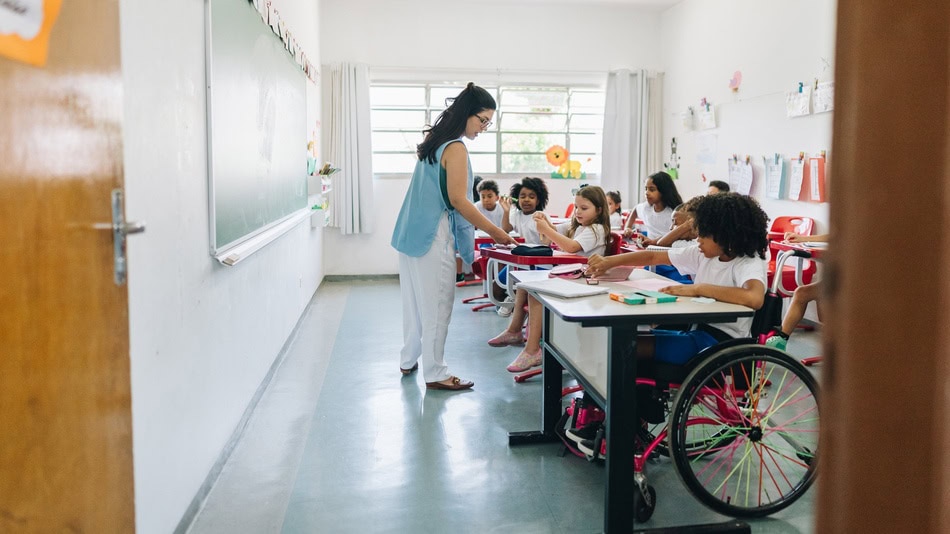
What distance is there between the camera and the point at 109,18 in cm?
131

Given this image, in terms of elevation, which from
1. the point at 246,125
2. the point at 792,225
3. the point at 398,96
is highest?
the point at 398,96

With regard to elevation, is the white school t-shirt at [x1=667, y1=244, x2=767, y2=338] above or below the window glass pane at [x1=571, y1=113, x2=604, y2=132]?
below

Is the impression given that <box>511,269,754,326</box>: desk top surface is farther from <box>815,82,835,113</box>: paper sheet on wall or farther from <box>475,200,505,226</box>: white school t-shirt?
<box>475,200,505,226</box>: white school t-shirt

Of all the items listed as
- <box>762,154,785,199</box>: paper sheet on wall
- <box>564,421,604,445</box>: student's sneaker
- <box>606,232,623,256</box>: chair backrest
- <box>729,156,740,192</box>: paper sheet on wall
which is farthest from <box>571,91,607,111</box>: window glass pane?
<box>564,421,604,445</box>: student's sneaker

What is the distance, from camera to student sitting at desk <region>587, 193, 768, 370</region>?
219cm

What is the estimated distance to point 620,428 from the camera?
2.04 meters

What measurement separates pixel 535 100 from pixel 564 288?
5.71 m

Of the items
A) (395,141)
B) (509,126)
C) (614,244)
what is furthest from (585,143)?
(614,244)

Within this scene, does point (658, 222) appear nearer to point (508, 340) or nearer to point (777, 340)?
point (508, 340)

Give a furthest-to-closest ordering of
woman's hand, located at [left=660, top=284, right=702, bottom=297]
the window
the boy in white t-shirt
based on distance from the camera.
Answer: the window < the boy in white t-shirt < woman's hand, located at [left=660, top=284, right=702, bottom=297]

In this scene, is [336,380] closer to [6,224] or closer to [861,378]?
[6,224]

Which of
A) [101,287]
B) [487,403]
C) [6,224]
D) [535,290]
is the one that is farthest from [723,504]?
[6,224]

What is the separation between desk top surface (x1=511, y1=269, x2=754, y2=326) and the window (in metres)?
5.61

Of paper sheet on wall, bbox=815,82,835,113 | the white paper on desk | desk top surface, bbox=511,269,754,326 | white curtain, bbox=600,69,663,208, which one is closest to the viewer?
desk top surface, bbox=511,269,754,326
